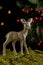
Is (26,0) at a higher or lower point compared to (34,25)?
higher

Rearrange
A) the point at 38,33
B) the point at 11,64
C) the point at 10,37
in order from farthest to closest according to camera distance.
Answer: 1. the point at 38,33
2. the point at 10,37
3. the point at 11,64

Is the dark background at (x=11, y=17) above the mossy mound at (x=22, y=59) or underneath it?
above

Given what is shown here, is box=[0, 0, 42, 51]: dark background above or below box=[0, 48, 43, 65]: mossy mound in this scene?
above

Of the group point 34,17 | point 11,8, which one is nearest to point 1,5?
point 11,8

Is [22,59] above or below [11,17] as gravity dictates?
below

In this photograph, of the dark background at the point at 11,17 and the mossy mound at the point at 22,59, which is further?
the dark background at the point at 11,17

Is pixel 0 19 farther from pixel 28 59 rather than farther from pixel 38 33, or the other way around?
pixel 28 59

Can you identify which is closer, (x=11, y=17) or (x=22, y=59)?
(x=22, y=59)

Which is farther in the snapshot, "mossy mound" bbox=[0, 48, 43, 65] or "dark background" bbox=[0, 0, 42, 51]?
"dark background" bbox=[0, 0, 42, 51]

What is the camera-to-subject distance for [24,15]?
465 cm

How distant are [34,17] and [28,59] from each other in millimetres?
807

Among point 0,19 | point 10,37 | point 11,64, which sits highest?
point 0,19

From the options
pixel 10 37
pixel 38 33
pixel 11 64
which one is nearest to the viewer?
pixel 11 64

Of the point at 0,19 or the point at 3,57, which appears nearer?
the point at 3,57
